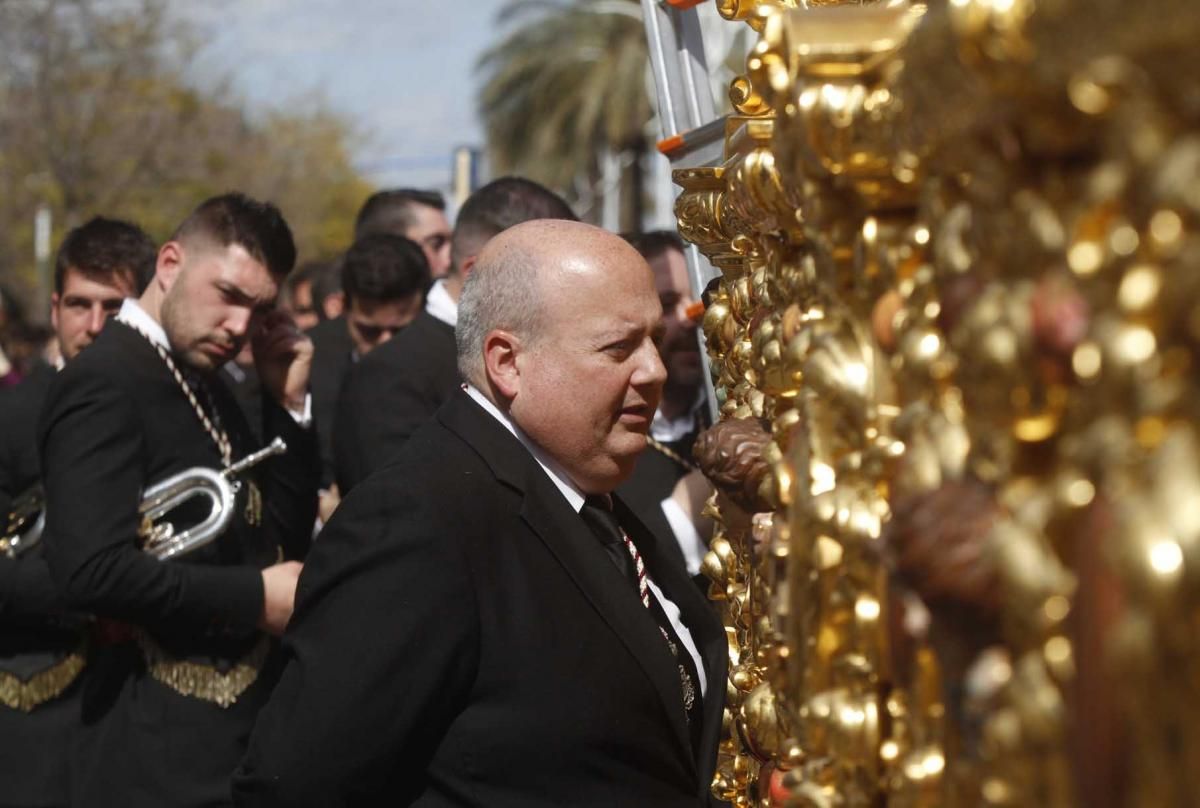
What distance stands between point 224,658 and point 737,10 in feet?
8.46

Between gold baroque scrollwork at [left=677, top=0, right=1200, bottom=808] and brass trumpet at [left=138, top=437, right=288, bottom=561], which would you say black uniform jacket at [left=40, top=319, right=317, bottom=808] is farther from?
gold baroque scrollwork at [left=677, top=0, right=1200, bottom=808]

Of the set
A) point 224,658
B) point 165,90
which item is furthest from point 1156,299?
point 165,90

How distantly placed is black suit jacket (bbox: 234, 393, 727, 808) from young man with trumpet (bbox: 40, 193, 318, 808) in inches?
61.5

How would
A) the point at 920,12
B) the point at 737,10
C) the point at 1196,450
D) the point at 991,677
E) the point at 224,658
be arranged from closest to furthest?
1. the point at 1196,450
2. the point at 991,677
3. the point at 920,12
4. the point at 737,10
5. the point at 224,658

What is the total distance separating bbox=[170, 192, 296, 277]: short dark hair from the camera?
14.8ft

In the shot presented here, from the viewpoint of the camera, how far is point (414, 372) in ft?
15.2

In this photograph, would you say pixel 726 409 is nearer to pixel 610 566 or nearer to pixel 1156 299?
pixel 610 566

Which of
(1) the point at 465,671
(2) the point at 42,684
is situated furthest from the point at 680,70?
(2) the point at 42,684

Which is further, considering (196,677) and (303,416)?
(303,416)

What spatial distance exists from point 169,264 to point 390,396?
684mm

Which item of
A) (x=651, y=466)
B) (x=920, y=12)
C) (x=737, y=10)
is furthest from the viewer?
(x=651, y=466)

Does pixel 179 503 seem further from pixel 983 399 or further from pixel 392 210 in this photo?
pixel 983 399

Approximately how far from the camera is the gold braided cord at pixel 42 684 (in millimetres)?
4512

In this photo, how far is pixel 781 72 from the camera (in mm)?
1426
